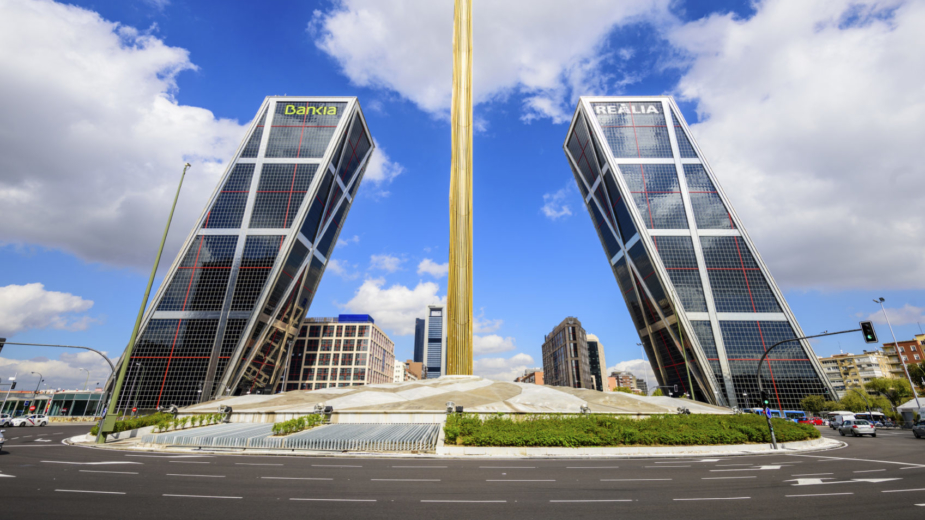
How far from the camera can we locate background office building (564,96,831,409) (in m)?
59.3

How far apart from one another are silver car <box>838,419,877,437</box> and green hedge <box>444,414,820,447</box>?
16.1m

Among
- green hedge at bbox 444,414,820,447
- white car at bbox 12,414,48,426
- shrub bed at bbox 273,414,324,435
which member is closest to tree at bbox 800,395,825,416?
green hedge at bbox 444,414,820,447

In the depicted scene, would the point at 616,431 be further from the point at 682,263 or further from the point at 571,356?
the point at 571,356

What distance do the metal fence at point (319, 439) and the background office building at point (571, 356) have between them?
394ft

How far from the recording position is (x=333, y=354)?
113 m

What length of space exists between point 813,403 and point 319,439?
68.5 meters

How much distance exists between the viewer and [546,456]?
20094mm

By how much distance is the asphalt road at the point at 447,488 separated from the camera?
9.55m

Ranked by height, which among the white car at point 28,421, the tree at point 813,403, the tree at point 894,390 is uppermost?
the tree at point 894,390

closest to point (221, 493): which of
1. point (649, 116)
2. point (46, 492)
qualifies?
point (46, 492)

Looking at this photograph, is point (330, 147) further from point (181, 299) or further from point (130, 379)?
point (130, 379)

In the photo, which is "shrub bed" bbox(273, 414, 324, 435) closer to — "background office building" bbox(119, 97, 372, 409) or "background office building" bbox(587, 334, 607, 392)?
"background office building" bbox(119, 97, 372, 409)

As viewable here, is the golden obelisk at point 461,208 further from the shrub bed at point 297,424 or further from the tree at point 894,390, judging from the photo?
the tree at point 894,390

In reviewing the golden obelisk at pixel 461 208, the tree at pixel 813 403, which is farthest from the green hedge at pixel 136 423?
the tree at pixel 813 403
